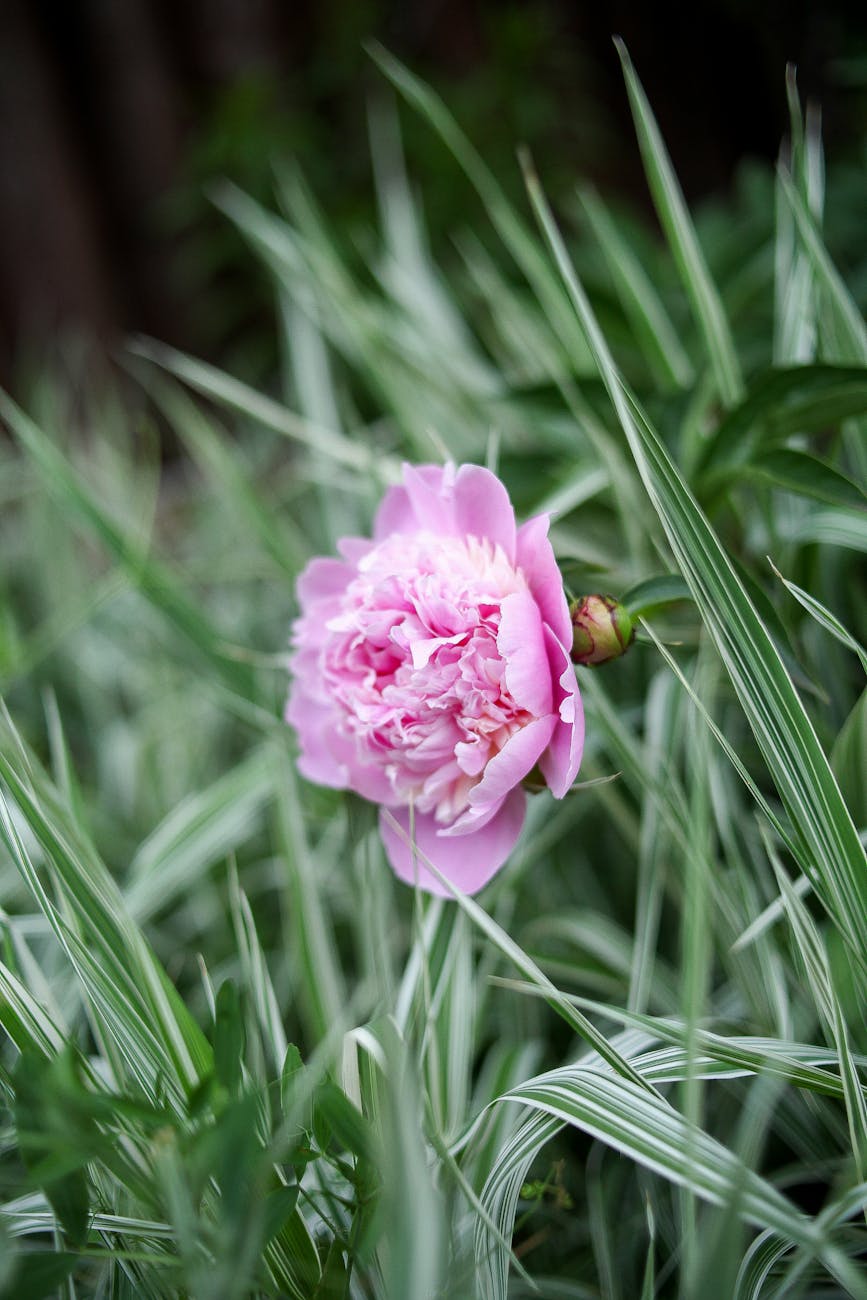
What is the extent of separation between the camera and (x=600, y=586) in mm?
517

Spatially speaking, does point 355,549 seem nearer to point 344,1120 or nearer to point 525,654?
point 525,654

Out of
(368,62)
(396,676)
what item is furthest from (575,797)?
(368,62)

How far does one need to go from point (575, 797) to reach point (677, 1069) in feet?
0.75

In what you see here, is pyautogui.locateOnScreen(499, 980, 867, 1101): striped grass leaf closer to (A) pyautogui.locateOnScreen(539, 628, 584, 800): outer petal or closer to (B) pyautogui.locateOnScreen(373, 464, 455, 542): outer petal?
(A) pyautogui.locateOnScreen(539, 628, 584, 800): outer petal

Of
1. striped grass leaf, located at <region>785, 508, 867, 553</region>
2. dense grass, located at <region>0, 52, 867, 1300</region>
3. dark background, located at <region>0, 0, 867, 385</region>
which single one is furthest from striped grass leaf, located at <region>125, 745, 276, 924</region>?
dark background, located at <region>0, 0, 867, 385</region>

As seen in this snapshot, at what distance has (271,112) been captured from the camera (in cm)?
141

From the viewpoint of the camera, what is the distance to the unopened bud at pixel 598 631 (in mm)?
361

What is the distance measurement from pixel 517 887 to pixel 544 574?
0.32m

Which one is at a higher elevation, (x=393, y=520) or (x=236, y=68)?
(x=236, y=68)

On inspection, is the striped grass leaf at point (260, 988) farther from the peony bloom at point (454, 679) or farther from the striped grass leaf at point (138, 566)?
the striped grass leaf at point (138, 566)

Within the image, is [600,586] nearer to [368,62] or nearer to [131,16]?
[368,62]

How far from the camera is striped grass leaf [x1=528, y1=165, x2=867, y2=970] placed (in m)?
0.36

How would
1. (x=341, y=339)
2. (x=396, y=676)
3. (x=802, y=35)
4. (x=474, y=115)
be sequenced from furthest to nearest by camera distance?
1. (x=474, y=115)
2. (x=802, y=35)
3. (x=341, y=339)
4. (x=396, y=676)

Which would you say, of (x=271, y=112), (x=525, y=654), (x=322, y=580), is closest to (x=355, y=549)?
(x=322, y=580)
